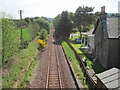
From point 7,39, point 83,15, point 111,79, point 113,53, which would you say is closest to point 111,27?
point 113,53

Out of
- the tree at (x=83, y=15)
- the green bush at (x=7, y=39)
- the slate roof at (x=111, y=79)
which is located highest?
the tree at (x=83, y=15)

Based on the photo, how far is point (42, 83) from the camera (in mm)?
11531

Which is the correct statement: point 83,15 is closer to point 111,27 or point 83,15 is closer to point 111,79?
point 111,27

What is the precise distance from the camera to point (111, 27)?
588 inches

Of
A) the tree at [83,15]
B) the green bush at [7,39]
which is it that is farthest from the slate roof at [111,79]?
the tree at [83,15]

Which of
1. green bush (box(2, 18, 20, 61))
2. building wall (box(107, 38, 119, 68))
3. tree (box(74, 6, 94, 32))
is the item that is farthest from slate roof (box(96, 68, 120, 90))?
tree (box(74, 6, 94, 32))

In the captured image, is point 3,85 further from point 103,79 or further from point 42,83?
point 103,79

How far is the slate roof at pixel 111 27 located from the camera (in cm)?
1399

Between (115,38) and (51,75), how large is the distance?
282 inches

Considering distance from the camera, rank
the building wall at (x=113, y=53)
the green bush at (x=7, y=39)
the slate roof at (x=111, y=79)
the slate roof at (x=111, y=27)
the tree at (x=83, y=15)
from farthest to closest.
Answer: the tree at (x=83, y=15)
the slate roof at (x=111, y=27)
the building wall at (x=113, y=53)
the green bush at (x=7, y=39)
the slate roof at (x=111, y=79)

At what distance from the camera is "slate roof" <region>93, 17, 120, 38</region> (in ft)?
45.9

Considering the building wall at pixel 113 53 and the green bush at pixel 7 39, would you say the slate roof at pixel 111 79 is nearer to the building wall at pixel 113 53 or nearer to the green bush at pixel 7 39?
the building wall at pixel 113 53

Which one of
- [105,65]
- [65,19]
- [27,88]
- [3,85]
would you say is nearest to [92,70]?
[105,65]

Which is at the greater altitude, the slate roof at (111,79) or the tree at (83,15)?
the tree at (83,15)
